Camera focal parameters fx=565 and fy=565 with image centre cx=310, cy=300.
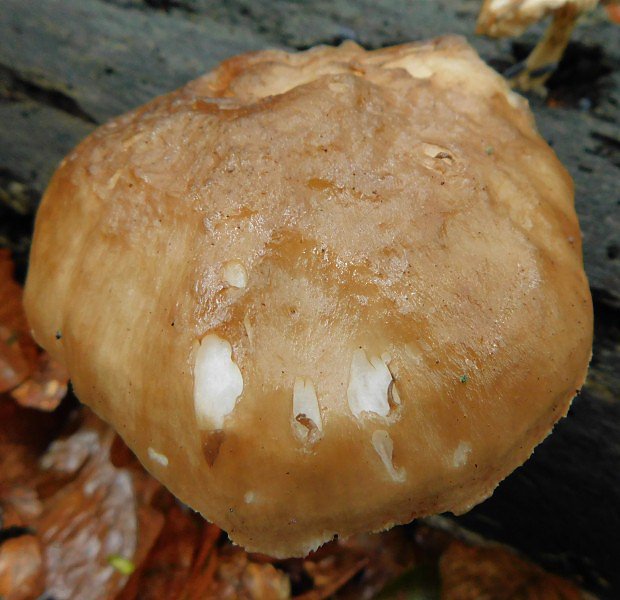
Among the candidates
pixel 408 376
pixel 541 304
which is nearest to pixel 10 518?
pixel 408 376

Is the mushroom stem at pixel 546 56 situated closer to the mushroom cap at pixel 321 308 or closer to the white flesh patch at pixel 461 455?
the mushroom cap at pixel 321 308

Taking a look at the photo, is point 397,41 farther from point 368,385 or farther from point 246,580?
point 246,580

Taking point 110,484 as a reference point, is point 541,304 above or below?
above

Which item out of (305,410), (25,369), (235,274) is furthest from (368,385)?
(25,369)

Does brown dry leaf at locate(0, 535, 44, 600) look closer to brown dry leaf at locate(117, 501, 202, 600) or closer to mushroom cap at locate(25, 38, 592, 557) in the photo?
brown dry leaf at locate(117, 501, 202, 600)

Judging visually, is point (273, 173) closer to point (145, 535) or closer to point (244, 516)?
point (244, 516)

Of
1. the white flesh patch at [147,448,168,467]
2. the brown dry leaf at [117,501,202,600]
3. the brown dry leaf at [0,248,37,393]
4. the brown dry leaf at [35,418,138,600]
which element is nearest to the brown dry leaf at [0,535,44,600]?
the brown dry leaf at [35,418,138,600]
